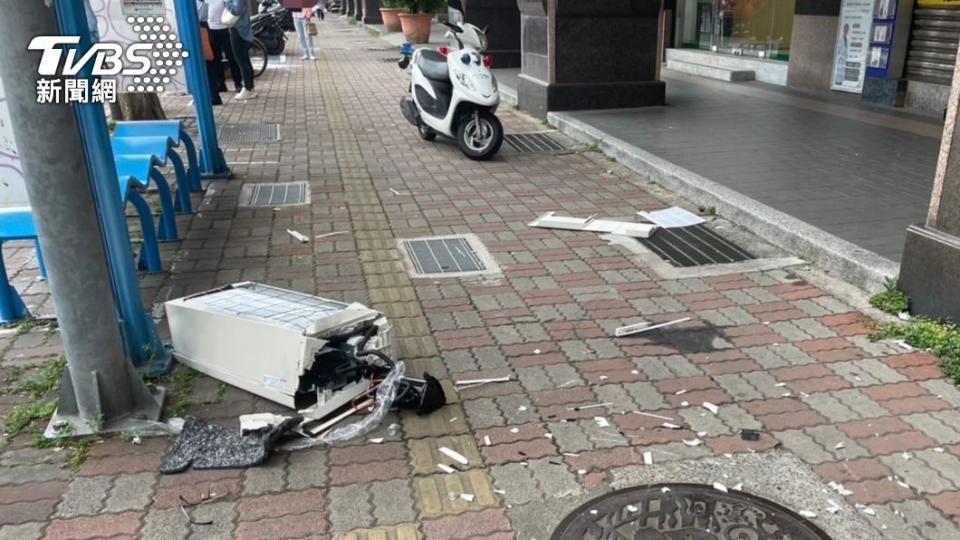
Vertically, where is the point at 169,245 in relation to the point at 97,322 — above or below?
below

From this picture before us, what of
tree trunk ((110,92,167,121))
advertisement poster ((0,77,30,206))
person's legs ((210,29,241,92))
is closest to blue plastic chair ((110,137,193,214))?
advertisement poster ((0,77,30,206))

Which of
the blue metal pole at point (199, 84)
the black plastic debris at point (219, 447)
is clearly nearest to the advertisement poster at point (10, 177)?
the black plastic debris at point (219, 447)

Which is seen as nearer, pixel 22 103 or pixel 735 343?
pixel 22 103

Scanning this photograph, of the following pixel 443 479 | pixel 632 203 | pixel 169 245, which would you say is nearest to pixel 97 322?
pixel 443 479

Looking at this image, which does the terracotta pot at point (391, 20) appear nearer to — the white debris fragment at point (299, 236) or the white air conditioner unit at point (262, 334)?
the white debris fragment at point (299, 236)

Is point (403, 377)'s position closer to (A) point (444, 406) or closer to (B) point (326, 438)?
(A) point (444, 406)

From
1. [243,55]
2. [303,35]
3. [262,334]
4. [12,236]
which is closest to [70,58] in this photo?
[262,334]

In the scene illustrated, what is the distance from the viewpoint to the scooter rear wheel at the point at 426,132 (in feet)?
29.7

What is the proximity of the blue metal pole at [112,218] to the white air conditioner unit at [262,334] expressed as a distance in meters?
0.14

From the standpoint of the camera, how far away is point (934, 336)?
13.1 ft

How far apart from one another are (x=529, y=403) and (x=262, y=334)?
1.26m

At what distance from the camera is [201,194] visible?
23.1ft

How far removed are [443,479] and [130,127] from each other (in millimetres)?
4740

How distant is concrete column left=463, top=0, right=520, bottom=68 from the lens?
50.5ft
